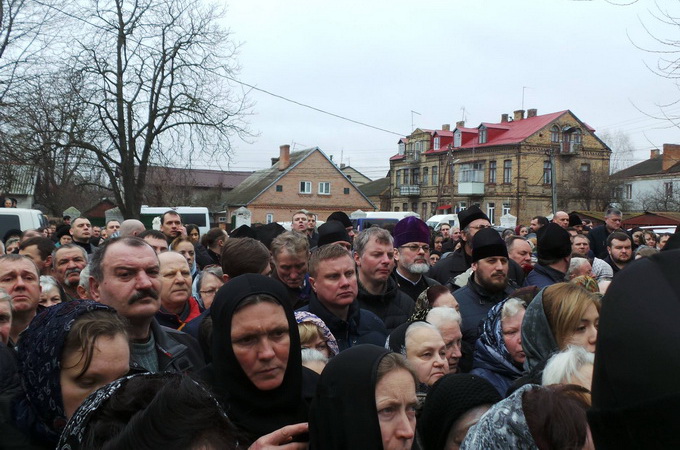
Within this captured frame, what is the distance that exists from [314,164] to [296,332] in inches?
2236

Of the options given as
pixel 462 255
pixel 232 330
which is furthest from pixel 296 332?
pixel 462 255

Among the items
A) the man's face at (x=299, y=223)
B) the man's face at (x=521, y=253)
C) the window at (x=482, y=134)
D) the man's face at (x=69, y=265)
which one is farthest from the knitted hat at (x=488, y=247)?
the window at (x=482, y=134)

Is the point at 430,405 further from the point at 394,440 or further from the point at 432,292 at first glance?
the point at 432,292

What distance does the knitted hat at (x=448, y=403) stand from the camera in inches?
97.0

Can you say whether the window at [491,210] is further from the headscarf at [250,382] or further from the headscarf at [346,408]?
the headscarf at [346,408]

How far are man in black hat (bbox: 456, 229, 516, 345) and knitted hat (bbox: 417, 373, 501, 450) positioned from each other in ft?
7.95

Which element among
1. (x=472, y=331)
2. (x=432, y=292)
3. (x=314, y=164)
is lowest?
(x=472, y=331)

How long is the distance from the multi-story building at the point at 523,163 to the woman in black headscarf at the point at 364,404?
4969 cm

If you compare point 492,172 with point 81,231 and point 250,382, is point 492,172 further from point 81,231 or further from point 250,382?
point 250,382

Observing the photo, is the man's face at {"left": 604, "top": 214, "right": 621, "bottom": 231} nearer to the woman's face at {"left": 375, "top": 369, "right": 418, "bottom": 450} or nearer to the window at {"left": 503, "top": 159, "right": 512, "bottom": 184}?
the woman's face at {"left": 375, "top": 369, "right": 418, "bottom": 450}

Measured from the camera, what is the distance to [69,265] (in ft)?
19.3

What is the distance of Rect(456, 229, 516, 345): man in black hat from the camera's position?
5.07 m

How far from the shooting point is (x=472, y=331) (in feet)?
15.7

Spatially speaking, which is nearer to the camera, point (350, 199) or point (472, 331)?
point (472, 331)
